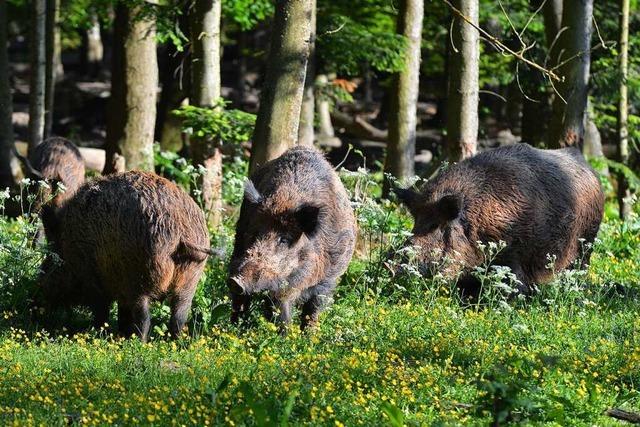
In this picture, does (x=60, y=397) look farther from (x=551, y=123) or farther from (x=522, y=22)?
(x=522, y=22)

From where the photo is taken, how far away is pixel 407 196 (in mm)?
11430

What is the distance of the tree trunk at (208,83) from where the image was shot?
13117mm

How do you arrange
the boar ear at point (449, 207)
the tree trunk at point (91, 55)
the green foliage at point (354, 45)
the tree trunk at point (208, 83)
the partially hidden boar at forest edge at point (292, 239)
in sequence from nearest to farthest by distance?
the partially hidden boar at forest edge at point (292, 239)
the boar ear at point (449, 207)
the tree trunk at point (208, 83)
the green foliage at point (354, 45)
the tree trunk at point (91, 55)

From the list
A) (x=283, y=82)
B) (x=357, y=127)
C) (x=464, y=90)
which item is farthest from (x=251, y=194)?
(x=357, y=127)

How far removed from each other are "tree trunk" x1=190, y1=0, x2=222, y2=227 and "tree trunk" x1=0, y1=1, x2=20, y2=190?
12.3ft

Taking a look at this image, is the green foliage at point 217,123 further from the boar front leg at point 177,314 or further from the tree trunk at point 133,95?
the boar front leg at point 177,314

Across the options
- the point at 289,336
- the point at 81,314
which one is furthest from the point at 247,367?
the point at 81,314

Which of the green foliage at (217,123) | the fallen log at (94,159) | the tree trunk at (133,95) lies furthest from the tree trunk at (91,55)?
the green foliage at (217,123)

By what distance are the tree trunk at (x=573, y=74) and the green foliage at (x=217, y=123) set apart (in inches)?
152

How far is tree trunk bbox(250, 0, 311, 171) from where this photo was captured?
11.1 m

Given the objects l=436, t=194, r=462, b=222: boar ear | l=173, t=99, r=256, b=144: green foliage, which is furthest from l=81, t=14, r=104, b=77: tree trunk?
l=436, t=194, r=462, b=222: boar ear

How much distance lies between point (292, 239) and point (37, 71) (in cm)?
874

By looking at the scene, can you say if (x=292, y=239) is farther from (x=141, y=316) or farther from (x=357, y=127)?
(x=357, y=127)

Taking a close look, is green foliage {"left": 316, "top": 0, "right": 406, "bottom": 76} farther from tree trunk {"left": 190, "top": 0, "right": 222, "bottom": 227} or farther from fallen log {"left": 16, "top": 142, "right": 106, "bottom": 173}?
fallen log {"left": 16, "top": 142, "right": 106, "bottom": 173}
